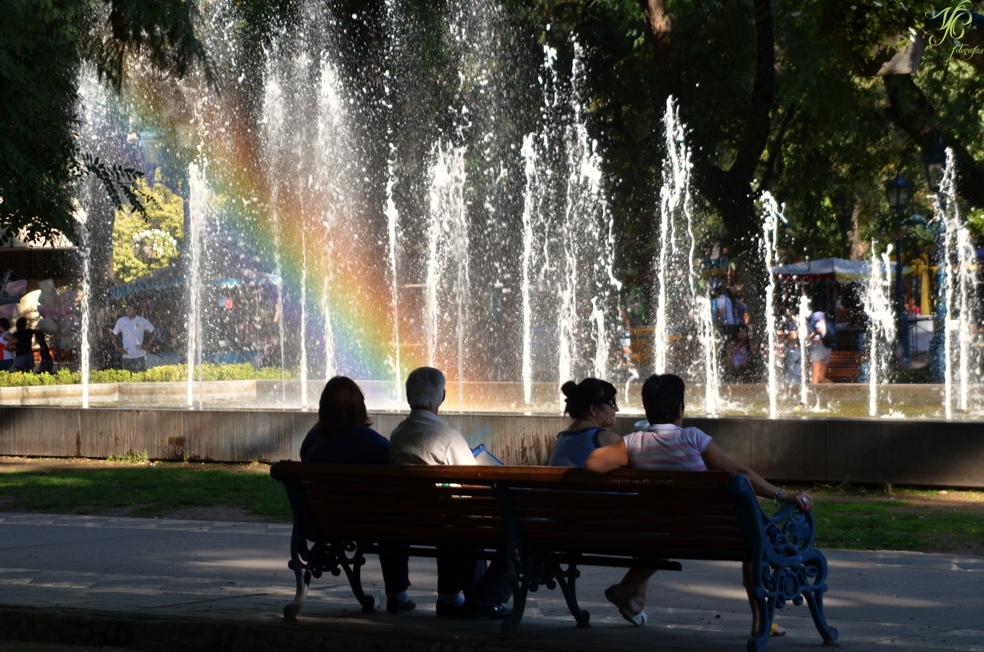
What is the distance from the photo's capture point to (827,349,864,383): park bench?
969 inches

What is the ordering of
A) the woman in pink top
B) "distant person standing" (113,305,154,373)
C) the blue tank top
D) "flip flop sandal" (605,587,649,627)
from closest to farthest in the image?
the woman in pink top → "flip flop sandal" (605,587,649,627) → the blue tank top → "distant person standing" (113,305,154,373)

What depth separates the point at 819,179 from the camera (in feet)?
90.2

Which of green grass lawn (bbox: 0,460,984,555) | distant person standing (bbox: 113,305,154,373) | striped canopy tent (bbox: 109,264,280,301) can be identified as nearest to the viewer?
green grass lawn (bbox: 0,460,984,555)

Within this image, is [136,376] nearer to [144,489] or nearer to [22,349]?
[22,349]

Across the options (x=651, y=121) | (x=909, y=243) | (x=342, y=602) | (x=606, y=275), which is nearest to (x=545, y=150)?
(x=651, y=121)

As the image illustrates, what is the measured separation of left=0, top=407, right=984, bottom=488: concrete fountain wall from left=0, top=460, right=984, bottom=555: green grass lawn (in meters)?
0.15

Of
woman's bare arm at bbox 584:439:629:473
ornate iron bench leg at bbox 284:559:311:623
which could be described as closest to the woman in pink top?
woman's bare arm at bbox 584:439:629:473

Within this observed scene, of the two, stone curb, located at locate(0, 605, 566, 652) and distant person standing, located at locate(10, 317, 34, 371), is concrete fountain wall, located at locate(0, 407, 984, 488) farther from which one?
distant person standing, located at locate(10, 317, 34, 371)

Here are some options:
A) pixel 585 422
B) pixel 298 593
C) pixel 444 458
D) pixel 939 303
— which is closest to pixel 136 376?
pixel 939 303

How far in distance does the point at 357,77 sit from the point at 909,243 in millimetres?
16274

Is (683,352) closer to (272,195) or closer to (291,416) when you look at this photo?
(272,195)

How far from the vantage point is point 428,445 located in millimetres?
5629

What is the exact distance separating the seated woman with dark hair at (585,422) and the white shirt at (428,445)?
38 cm

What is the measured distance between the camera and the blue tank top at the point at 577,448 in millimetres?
5562
